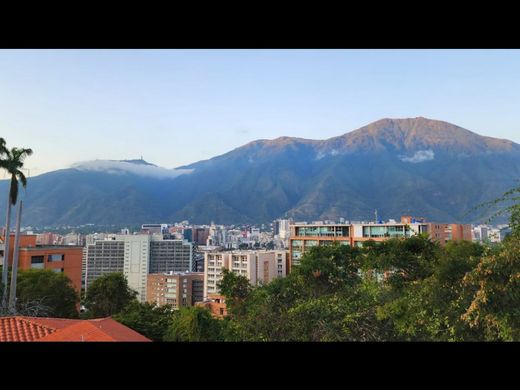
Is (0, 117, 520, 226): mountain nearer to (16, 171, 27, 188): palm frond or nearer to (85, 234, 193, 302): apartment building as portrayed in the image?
(85, 234, 193, 302): apartment building

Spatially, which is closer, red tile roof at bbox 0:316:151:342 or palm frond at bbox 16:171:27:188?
red tile roof at bbox 0:316:151:342

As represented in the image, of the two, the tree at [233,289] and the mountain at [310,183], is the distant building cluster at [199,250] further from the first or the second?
the mountain at [310,183]

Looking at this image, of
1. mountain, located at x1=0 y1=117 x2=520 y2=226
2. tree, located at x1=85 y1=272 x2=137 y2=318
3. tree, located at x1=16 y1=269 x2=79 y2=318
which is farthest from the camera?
mountain, located at x1=0 y1=117 x2=520 y2=226

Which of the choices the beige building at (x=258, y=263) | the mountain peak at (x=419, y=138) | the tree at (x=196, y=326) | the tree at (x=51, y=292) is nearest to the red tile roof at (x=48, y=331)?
the tree at (x=196, y=326)

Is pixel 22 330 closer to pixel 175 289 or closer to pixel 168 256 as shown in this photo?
pixel 175 289

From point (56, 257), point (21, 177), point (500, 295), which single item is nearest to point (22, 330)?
point (500, 295)

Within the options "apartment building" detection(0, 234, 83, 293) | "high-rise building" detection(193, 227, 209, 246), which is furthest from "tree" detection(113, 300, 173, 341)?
"high-rise building" detection(193, 227, 209, 246)
